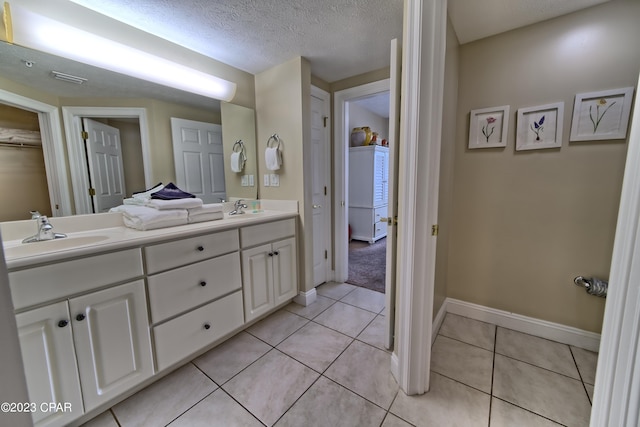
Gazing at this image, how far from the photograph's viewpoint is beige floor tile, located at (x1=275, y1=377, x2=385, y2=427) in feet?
3.88

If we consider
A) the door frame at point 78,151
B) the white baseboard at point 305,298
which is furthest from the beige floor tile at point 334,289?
the door frame at point 78,151

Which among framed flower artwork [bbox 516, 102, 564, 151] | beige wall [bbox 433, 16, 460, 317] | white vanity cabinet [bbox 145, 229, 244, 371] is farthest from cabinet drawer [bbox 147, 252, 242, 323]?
framed flower artwork [bbox 516, 102, 564, 151]

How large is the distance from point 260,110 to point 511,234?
2.32 m

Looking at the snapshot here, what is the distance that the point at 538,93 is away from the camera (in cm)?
166

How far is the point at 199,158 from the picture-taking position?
200 cm

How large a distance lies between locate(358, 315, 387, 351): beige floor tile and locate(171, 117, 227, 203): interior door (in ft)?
5.28

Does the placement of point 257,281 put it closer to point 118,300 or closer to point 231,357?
point 231,357

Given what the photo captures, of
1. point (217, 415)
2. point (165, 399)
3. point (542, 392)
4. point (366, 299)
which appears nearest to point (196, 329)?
point (165, 399)

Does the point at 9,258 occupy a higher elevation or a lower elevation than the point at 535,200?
lower

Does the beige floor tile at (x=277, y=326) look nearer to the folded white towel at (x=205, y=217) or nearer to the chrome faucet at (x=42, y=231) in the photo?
the folded white towel at (x=205, y=217)

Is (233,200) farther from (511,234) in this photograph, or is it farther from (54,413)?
(511,234)

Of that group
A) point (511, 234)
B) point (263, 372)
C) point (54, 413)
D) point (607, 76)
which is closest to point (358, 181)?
point (511, 234)

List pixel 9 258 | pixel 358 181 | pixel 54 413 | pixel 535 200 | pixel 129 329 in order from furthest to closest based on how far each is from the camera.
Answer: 1. pixel 358 181
2. pixel 535 200
3. pixel 129 329
4. pixel 54 413
5. pixel 9 258

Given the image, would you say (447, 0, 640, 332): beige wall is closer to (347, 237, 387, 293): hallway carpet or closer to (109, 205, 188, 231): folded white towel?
(347, 237, 387, 293): hallway carpet
